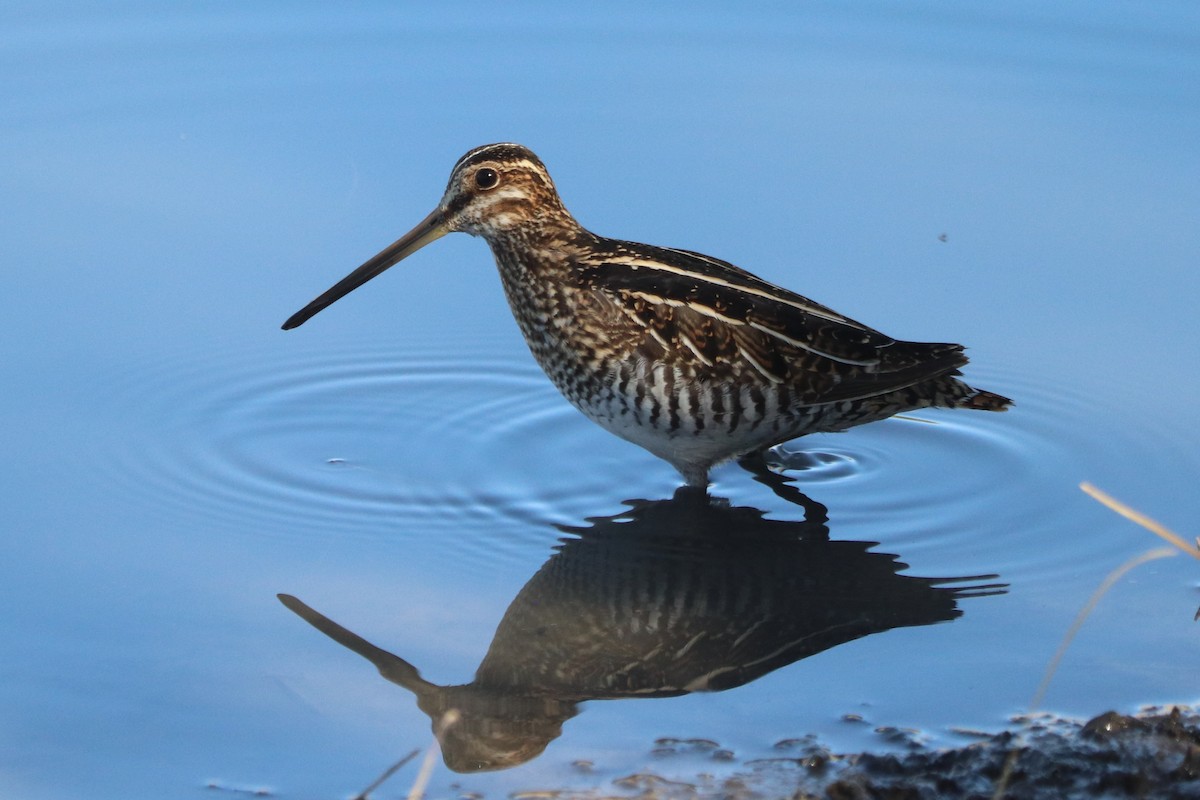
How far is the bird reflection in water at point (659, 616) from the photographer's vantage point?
542 centimetres

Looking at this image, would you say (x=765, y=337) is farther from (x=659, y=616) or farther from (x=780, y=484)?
(x=659, y=616)

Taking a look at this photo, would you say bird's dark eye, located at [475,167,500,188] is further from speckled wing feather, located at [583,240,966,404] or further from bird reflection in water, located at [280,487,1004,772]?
bird reflection in water, located at [280,487,1004,772]

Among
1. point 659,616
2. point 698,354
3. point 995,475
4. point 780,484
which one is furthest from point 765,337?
point 659,616

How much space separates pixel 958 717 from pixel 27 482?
141 inches

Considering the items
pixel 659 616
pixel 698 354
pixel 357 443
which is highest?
pixel 698 354

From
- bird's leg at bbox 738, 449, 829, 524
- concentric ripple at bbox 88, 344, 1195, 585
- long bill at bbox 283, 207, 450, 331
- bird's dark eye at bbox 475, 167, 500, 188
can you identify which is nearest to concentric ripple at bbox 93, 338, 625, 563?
concentric ripple at bbox 88, 344, 1195, 585

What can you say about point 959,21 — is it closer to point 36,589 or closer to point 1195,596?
point 1195,596

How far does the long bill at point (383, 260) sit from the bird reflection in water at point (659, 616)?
5.02 feet

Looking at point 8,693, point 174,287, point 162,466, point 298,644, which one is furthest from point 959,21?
point 8,693

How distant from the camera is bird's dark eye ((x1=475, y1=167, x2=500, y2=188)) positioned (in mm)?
7383

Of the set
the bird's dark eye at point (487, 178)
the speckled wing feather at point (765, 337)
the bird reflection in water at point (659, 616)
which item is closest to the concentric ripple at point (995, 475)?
the bird reflection in water at point (659, 616)

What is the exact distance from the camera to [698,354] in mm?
6949

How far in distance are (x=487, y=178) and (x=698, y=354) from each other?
121cm

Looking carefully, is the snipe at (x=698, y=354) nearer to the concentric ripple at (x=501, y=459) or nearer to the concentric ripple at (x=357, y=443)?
the concentric ripple at (x=501, y=459)
